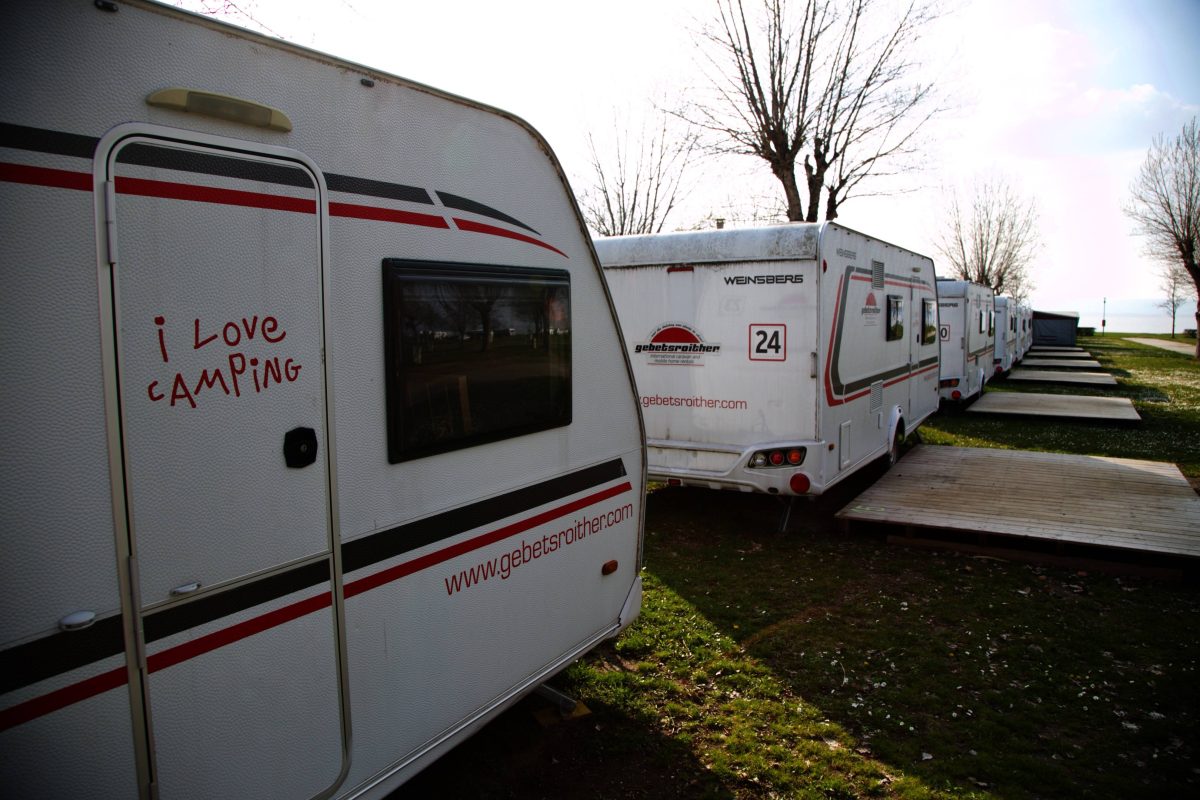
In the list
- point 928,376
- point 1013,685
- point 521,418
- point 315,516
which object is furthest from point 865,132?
point 315,516

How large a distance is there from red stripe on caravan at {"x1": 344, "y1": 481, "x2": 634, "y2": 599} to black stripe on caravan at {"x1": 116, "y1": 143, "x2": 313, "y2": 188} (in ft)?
4.59

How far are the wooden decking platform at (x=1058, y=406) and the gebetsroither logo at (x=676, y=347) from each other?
1181cm

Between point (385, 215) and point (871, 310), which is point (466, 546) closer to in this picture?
point (385, 215)

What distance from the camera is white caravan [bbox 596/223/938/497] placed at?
269 inches

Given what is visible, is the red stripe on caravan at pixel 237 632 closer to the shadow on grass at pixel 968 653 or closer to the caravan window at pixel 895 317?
the shadow on grass at pixel 968 653

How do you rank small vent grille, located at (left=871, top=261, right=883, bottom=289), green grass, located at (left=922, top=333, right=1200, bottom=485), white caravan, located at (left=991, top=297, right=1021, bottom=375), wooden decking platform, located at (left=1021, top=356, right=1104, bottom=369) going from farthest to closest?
wooden decking platform, located at (left=1021, top=356, right=1104, bottom=369), white caravan, located at (left=991, top=297, right=1021, bottom=375), green grass, located at (left=922, top=333, right=1200, bottom=485), small vent grille, located at (left=871, top=261, right=883, bottom=289)

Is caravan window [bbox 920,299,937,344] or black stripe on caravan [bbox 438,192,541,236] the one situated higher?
black stripe on caravan [bbox 438,192,541,236]

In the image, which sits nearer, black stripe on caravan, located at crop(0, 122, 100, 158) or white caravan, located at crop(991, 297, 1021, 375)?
black stripe on caravan, located at crop(0, 122, 100, 158)

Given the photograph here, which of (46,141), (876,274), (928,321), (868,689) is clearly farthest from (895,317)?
(46,141)

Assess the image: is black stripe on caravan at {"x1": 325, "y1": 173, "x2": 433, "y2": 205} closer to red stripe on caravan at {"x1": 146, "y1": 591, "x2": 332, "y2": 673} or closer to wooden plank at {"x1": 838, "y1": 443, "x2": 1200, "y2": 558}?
red stripe on caravan at {"x1": 146, "y1": 591, "x2": 332, "y2": 673}

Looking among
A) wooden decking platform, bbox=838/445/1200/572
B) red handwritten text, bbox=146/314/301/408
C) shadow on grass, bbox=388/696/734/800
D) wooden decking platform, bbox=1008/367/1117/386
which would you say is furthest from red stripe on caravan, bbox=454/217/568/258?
wooden decking platform, bbox=1008/367/1117/386

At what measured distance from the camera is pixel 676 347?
Answer: 745 cm

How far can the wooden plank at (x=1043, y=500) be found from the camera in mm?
6836

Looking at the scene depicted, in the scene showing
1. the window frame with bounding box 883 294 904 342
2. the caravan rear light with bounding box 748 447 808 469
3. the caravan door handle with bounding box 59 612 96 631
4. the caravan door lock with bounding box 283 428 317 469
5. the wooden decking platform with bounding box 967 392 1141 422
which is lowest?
the wooden decking platform with bounding box 967 392 1141 422
